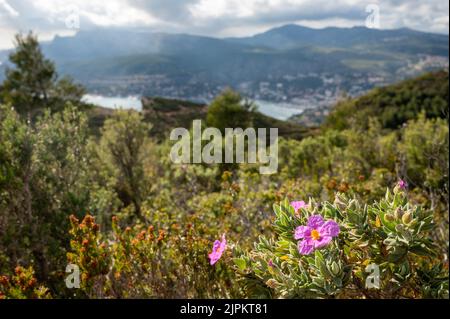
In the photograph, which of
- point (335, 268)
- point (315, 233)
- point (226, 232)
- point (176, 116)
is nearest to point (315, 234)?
point (315, 233)

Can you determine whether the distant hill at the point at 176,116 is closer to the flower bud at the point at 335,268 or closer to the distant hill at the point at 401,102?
the distant hill at the point at 401,102

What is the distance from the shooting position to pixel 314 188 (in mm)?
7145

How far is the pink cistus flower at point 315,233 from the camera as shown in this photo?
2.02 m

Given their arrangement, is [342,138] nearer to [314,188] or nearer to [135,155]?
[135,155]

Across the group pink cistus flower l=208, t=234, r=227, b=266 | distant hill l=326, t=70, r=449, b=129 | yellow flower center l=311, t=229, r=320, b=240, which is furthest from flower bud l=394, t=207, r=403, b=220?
distant hill l=326, t=70, r=449, b=129

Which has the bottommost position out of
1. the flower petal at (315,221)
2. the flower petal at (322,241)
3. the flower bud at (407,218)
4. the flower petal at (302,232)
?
the flower petal at (322,241)

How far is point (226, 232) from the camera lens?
4.88 metres

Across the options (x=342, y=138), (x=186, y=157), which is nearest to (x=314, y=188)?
(x=186, y=157)

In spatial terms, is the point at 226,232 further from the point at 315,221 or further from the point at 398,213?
the point at 398,213

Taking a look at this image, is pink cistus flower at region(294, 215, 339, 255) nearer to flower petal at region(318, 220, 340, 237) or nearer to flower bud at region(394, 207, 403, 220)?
flower petal at region(318, 220, 340, 237)

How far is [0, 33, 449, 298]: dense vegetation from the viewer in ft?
6.91

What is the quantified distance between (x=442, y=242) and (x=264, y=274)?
5464mm

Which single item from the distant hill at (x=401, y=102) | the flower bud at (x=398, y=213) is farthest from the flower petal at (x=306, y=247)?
the distant hill at (x=401, y=102)
